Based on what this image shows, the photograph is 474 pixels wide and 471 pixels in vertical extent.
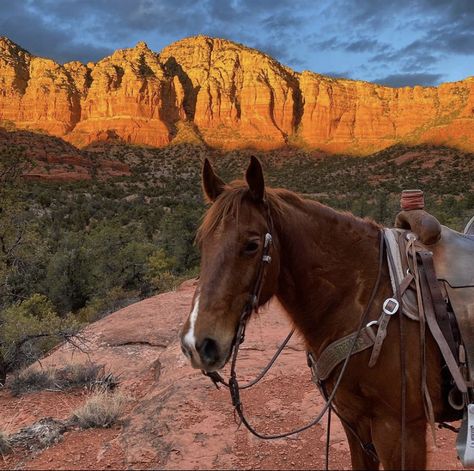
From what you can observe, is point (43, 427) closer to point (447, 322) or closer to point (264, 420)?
point (264, 420)

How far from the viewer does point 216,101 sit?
100m

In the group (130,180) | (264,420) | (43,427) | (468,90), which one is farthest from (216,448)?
(468,90)

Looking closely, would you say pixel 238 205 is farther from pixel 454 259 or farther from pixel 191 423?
pixel 191 423

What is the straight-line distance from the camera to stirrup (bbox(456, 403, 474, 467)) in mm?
2334

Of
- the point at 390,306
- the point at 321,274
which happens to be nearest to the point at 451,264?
the point at 390,306

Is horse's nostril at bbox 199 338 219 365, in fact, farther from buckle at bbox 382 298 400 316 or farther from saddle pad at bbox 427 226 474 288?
saddle pad at bbox 427 226 474 288

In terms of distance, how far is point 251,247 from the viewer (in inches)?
80.8

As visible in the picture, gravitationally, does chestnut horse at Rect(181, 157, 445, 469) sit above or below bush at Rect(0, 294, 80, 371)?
above

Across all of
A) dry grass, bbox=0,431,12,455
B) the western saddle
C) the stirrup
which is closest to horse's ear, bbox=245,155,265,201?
the western saddle

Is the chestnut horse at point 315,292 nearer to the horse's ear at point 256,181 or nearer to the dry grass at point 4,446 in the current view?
the horse's ear at point 256,181

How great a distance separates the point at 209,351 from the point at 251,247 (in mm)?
498

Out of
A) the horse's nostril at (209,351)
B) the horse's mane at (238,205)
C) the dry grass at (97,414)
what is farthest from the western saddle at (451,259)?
the dry grass at (97,414)

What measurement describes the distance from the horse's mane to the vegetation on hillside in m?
0.23

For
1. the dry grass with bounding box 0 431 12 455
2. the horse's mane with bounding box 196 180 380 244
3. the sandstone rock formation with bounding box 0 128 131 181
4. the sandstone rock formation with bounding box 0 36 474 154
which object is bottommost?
the dry grass with bounding box 0 431 12 455
